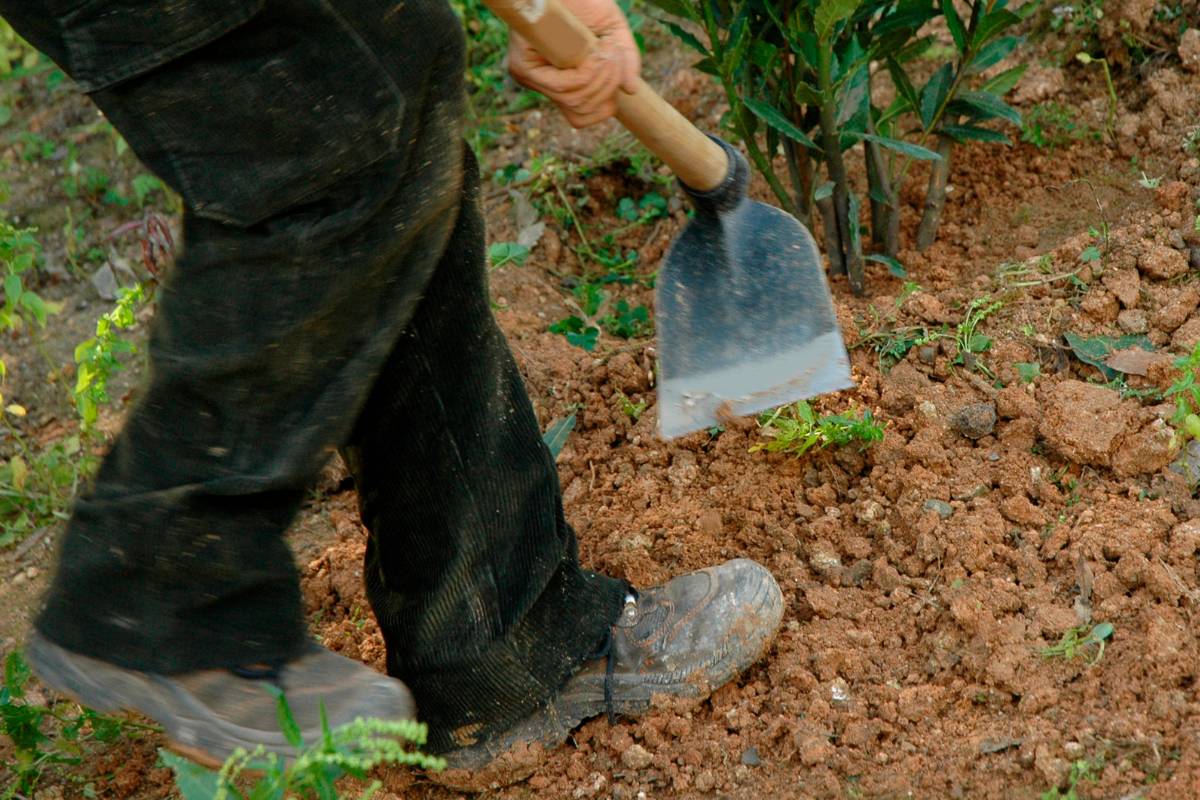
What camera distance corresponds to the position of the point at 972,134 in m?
2.66

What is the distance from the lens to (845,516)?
2324 mm

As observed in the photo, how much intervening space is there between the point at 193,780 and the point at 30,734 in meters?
0.63

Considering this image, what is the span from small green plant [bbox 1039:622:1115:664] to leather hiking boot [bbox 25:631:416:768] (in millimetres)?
1090

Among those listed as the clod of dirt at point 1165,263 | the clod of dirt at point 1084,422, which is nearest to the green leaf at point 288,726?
the clod of dirt at point 1084,422

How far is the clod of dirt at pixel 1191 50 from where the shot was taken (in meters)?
2.92

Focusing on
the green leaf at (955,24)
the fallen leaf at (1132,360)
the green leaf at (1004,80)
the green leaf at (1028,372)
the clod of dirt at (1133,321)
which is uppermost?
the green leaf at (955,24)

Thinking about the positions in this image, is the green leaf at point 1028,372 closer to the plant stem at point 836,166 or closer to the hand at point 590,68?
the plant stem at point 836,166

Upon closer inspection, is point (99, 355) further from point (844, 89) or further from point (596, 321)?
point (844, 89)

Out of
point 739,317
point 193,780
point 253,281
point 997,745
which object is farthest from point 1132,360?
point 193,780

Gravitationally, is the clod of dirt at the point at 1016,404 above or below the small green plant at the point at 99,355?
below

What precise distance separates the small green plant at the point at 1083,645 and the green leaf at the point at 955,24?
51.0 inches

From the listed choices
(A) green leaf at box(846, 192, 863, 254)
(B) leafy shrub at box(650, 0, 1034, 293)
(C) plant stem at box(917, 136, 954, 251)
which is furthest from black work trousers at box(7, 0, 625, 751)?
(C) plant stem at box(917, 136, 954, 251)

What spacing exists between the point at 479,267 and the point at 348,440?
334mm

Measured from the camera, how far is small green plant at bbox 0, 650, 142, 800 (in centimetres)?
195
